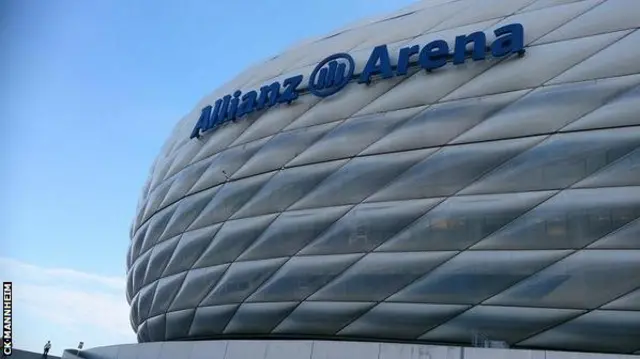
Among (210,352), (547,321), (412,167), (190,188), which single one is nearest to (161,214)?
(190,188)

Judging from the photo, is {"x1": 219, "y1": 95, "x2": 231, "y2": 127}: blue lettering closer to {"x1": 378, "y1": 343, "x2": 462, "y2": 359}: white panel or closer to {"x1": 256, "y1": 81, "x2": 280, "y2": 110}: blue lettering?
{"x1": 256, "y1": 81, "x2": 280, "y2": 110}: blue lettering

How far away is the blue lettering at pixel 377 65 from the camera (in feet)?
71.4

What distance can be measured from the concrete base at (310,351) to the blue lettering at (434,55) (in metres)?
7.70

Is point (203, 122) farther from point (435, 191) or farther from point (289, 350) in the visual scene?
point (435, 191)

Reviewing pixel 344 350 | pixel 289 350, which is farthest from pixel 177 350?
pixel 344 350

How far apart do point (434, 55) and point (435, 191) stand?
397 cm

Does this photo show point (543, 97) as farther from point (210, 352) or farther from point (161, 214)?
Answer: point (161, 214)

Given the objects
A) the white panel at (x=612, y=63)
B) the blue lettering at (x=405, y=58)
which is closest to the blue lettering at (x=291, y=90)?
the blue lettering at (x=405, y=58)

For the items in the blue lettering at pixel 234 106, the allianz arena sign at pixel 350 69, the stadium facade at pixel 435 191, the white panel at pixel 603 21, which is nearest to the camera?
the stadium facade at pixel 435 191

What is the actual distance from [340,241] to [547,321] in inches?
236

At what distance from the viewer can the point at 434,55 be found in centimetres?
2083

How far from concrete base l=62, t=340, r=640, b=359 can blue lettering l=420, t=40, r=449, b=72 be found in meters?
7.70

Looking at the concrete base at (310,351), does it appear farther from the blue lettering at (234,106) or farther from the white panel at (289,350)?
the blue lettering at (234,106)

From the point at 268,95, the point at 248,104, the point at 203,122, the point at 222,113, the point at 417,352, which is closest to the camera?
the point at 417,352
